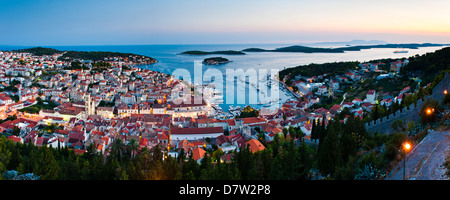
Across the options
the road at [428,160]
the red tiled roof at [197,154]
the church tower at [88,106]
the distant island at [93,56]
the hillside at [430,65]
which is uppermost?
the distant island at [93,56]

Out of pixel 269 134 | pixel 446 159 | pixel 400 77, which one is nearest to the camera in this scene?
pixel 446 159

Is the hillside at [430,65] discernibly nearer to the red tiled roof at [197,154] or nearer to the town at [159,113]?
the town at [159,113]

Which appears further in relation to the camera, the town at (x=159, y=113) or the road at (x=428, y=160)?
the town at (x=159, y=113)

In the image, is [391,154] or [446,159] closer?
[446,159]

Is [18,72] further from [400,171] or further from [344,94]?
[400,171]

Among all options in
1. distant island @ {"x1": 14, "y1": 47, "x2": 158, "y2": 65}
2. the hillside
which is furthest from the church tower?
distant island @ {"x1": 14, "y1": 47, "x2": 158, "y2": 65}

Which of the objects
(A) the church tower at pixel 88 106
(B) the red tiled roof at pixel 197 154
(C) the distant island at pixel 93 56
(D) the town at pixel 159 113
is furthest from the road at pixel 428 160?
(C) the distant island at pixel 93 56
